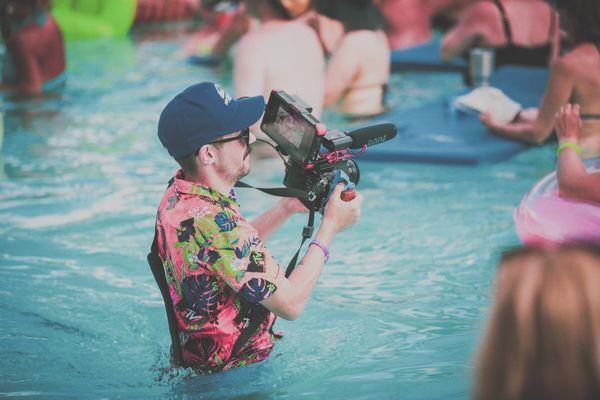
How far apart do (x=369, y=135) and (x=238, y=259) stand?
0.52 m

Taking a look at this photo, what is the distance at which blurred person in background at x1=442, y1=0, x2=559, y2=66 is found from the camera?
264 inches

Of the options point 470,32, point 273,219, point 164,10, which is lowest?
point 164,10

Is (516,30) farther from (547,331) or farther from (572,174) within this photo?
(547,331)

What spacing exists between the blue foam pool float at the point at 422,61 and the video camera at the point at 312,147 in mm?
5768

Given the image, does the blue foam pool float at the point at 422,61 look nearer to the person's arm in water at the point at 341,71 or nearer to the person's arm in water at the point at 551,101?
the person's arm in water at the point at 341,71

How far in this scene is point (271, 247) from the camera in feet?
14.8

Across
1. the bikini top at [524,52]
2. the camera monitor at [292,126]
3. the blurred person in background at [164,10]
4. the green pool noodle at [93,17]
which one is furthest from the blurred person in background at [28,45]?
the blurred person in background at [164,10]

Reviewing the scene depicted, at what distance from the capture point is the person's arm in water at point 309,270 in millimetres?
2391

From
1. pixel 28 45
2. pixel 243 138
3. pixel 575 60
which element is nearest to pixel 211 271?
pixel 243 138

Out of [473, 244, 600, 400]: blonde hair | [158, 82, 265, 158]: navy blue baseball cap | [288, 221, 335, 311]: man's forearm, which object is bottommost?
[288, 221, 335, 311]: man's forearm

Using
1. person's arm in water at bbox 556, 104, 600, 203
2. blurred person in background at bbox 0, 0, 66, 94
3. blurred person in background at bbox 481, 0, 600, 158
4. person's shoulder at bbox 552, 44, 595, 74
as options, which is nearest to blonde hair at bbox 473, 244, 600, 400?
person's arm in water at bbox 556, 104, 600, 203

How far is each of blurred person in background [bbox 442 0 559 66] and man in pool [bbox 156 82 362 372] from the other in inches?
178

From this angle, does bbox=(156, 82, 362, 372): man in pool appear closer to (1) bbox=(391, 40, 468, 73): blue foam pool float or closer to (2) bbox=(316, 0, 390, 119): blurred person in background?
(2) bbox=(316, 0, 390, 119): blurred person in background

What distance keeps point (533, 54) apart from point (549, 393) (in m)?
5.96
